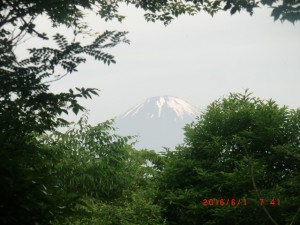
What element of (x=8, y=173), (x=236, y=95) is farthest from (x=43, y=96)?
(x=236, y=95)

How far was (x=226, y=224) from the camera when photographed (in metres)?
13.2

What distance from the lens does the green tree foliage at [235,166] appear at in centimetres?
1245

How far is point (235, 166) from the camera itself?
14391mm

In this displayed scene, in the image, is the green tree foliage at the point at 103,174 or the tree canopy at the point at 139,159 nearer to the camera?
the tree canopy at the point at 139,159

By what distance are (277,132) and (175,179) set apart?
501 cm

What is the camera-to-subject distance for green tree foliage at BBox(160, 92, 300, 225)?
1245cm

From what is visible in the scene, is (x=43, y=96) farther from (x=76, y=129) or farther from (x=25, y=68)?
(x=76, y=129)
